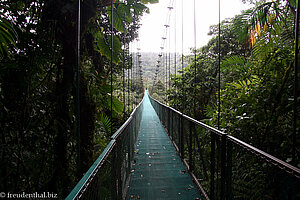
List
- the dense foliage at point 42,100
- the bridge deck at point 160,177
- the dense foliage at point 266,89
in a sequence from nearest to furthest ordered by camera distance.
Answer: the dense foliage at point 42,100 → the dense foliage at point 266,89 → the bridge deck at point 160,177

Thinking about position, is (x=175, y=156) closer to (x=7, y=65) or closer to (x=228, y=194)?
(x=228, y=194)

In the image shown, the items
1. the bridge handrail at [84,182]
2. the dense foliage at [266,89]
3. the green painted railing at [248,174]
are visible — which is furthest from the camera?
the dense foliage at [266,89]

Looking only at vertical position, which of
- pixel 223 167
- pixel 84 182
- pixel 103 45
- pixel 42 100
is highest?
pixel 103 45

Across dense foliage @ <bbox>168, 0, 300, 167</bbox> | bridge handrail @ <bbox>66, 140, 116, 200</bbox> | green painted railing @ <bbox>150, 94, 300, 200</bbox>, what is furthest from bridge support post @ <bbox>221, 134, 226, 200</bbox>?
bridge handrail @ <bbox>66, 140, 116, 200</bbox>

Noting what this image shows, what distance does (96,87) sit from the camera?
6.90ft

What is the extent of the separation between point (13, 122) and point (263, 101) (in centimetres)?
223

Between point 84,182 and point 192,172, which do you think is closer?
point 84,182

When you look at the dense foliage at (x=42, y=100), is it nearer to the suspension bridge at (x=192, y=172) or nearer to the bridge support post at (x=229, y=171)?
the suspension bridge at (x=192, y=172)

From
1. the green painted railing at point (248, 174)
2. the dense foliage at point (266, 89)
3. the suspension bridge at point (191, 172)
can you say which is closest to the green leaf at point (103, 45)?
the suspension bridge at point (191, 172)

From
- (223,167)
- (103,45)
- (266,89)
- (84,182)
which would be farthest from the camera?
(103,45)

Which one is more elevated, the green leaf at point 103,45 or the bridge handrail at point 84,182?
the green leaf at point 103,45

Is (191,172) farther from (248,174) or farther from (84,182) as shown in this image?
(84,182)

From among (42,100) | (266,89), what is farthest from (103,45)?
(266,89)

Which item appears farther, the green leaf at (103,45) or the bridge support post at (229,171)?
the green leaf at (103,45)
